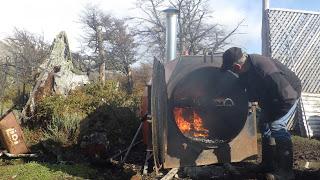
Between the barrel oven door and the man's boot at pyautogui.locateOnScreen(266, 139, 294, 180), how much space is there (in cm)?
126

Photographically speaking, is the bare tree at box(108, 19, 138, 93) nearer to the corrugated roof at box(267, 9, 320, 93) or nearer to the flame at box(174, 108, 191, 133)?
the corrugated roof at box(267, 9, 320, 93)

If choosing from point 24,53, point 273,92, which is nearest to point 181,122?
point 273,92

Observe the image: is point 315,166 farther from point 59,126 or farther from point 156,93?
point 59,126

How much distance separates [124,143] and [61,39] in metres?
3.77

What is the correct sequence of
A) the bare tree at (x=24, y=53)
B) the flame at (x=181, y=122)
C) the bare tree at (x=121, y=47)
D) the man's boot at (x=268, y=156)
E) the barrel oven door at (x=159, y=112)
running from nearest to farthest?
the barrel oven door at (x=159, y=112) → the man's boot at (x=268, y=156) → the flame at (x=181, y=122) → the bare tree at (x=24, y=53) → the bare tree at (x=121, y=47)

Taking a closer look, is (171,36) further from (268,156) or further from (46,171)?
(46,171)

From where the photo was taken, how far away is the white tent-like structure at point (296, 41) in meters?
10.2

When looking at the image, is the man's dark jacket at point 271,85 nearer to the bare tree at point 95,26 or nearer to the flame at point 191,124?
the flame at point 191,124

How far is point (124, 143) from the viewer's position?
729cm

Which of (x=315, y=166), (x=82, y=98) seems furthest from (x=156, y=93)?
(x=82, y=98)

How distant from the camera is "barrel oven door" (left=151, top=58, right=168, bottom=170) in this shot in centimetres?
445

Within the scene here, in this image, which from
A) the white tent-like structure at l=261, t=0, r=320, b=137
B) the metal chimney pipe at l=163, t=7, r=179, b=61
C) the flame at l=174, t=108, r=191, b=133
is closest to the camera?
the flame at l=174, t=108, r=191, b=133

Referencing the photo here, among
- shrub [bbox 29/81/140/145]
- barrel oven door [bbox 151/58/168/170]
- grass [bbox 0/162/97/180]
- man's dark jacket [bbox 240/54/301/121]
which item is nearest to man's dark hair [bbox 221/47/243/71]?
man's dark jacket [bbox 240/54/301/121]

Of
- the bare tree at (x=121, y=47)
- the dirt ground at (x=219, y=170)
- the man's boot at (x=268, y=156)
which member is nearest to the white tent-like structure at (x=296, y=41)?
the dirt ground at (x=219, y=170)
